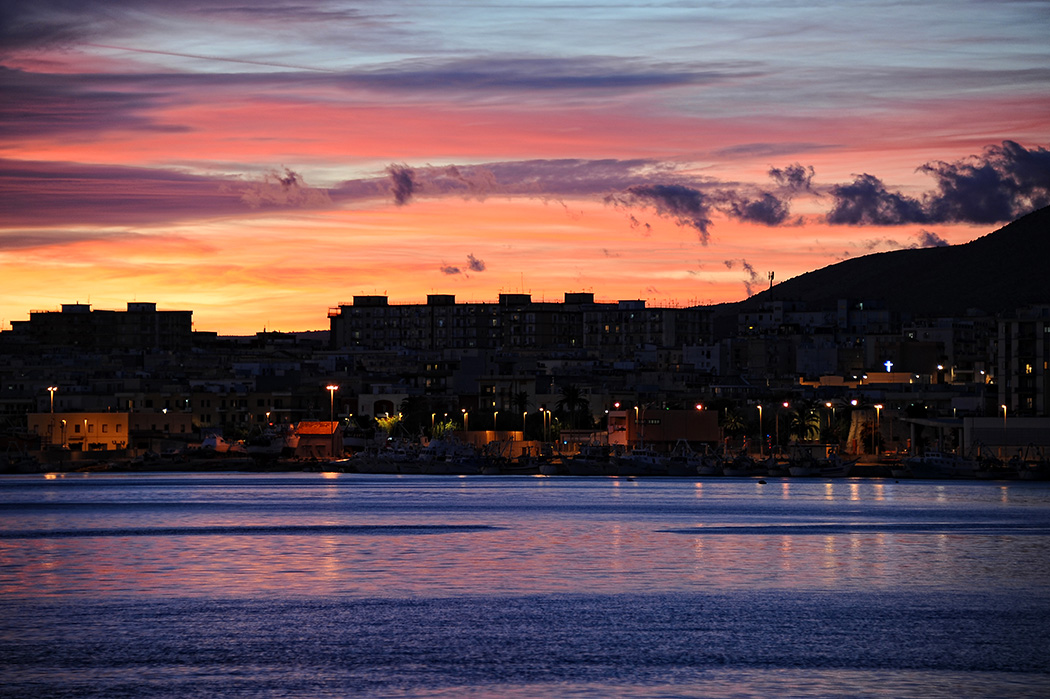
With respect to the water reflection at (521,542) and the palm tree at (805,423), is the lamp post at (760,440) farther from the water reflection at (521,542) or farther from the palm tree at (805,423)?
the water reflection at (521,542)

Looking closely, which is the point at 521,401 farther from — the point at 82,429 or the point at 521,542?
the point at 521,542

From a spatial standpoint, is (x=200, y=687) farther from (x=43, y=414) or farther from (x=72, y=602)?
(x=43, y=414)

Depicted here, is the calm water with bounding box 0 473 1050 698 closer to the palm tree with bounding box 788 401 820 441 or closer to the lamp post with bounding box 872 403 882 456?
the lamp post with bounding box 872 403 882 456

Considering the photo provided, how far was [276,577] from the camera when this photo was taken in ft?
174

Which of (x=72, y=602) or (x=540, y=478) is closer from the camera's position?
(x=72, y=602)

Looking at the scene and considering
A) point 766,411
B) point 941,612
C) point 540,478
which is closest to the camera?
point 941,612

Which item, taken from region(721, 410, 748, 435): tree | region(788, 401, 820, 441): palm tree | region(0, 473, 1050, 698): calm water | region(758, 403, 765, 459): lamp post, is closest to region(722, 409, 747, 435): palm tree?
region(721, 410, 748, 435): tree

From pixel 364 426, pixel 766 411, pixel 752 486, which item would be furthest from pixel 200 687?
pixel 364 426

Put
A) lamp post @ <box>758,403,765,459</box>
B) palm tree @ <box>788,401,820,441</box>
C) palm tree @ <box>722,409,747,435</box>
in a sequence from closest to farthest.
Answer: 1. lamp post @ <box>758,403,765,459</box>
2. palm tree @ <box>788,401,820,441</box>
3. palm tree @ <box>722,409,747,435</box>

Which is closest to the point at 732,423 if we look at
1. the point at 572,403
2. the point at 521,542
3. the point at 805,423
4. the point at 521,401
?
the point at 805,423

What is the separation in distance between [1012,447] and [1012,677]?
3986 inches

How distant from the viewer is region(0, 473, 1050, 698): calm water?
33.8m

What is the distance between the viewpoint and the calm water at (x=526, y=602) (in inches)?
1332

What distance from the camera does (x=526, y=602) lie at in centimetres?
4638
